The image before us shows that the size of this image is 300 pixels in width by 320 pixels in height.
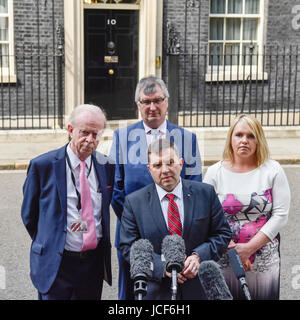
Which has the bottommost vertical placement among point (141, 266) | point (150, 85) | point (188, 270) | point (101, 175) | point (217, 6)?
point (188, 270)

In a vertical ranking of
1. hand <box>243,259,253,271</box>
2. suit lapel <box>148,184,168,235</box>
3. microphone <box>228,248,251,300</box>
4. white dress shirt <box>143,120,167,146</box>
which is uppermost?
white dress shirt <box>143,120,167,146</box>

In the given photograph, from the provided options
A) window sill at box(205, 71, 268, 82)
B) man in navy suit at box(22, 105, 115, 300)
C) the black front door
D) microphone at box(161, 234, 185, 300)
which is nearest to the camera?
microphone at box(161, 234, 185, 300)

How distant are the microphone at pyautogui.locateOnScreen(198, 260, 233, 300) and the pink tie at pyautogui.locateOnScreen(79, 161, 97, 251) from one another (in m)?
0.89

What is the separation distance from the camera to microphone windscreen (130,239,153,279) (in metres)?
2.48

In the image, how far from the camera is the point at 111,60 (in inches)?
552

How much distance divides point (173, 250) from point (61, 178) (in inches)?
38.1

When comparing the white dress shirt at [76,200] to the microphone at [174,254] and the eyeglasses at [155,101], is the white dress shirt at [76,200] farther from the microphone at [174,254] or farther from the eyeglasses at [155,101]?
the microphone at [174,254]

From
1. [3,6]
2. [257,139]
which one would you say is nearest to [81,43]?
[3,6]

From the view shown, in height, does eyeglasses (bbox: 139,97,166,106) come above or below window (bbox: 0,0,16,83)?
below

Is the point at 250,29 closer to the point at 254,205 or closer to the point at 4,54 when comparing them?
the point at 4,54

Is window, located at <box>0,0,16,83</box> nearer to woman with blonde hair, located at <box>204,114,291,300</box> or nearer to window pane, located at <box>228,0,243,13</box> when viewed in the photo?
window pane, located at <box>228,0,243,13</box>

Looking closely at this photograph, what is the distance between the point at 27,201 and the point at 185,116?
11.0 metres

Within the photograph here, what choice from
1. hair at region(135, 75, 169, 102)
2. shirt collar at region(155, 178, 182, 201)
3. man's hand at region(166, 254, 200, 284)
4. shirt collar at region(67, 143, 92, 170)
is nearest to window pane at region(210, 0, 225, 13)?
hair at region(135, 75, 169, 102)

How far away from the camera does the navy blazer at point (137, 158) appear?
3.73 meters
